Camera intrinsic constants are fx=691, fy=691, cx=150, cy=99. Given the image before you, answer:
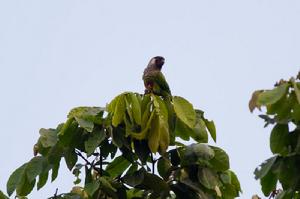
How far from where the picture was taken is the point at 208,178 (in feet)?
12.0

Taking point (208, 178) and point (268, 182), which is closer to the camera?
point (268, 182)

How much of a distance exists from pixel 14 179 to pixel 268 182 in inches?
59.8

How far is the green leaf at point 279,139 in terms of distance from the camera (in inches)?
114

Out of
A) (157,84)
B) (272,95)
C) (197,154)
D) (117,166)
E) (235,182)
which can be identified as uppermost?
(272,95)

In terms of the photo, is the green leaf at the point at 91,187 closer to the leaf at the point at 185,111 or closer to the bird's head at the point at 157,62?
the leaf at the point at 185,111

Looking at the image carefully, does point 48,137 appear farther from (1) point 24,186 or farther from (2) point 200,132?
(2) point 200,132

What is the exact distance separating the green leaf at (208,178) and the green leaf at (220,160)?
8 centimetres

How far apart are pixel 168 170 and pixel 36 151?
75cm

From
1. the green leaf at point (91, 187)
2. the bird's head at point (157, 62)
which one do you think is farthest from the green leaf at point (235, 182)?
the bird's head at point (157, 62)

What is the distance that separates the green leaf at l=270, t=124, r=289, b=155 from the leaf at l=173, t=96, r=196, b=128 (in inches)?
32.2

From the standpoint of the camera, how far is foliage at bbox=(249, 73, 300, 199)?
2.80 m

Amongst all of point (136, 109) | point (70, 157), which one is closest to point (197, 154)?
point (136, 109)

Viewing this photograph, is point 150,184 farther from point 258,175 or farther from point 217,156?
point 258,175

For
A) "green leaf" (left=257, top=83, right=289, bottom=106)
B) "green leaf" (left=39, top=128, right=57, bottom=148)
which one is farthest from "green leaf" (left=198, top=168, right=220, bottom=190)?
"green leaf" (left=257, top=83, right=289, bottom=106)
